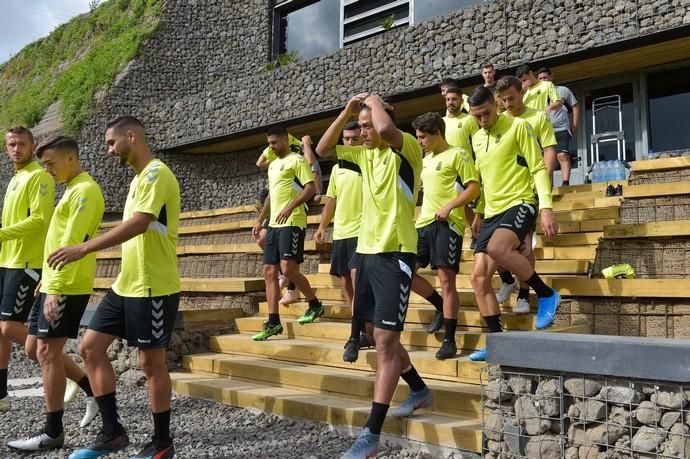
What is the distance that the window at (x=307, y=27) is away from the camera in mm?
17094

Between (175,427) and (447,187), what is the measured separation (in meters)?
2.84

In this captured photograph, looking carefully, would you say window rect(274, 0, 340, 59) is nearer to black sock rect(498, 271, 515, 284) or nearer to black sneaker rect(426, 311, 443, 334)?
black sock rect(498, 271, 515, 284)

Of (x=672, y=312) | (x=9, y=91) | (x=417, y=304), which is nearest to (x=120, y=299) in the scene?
(x=417, y=304)

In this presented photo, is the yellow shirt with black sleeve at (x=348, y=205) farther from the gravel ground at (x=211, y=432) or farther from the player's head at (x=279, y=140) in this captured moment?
the gravel ground at (x=211, y=432)

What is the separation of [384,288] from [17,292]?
306cm

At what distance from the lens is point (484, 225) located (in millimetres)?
4801

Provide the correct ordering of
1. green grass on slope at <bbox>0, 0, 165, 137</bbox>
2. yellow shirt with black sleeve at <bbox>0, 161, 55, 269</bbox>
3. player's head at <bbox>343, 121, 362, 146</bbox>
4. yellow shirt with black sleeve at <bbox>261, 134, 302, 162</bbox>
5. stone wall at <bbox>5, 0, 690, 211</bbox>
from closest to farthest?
yellow shirt with black sleeve at <bbox>0, 161, 55, 269</bbox> < player's head at <bbox>343, 121, 362, 146</bbox> < yellow shirt with black sleeve at <bbox>261, 134, 302, 162</bbox> < stone wall at <bbox>5, 0, 690, 211</bbox> < green grass on slope at <bbox>0, 0, 165, 137</bbox>

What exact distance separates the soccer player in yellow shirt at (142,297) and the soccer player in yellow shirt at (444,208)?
1951mm

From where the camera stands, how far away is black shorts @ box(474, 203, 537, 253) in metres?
4.55

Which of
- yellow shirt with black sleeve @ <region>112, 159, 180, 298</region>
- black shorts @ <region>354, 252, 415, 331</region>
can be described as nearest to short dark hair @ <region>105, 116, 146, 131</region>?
yellow shirt with black sleeve @ <region>112, 159, 180, 298</region>

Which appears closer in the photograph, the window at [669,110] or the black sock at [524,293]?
the black sock at [524,293]

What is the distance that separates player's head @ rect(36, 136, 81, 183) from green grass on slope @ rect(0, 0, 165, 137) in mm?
15929

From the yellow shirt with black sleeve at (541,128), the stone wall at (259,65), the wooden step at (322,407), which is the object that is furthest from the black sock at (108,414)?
the stone wall at (259,65)

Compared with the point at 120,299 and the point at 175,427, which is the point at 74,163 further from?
the point at 175,427
